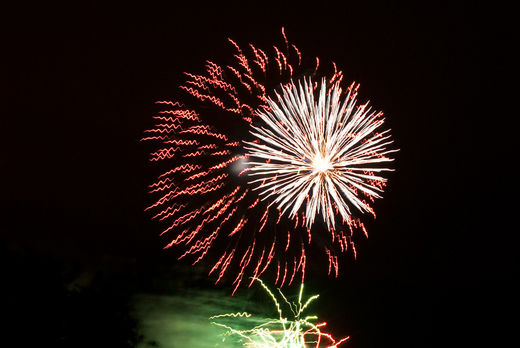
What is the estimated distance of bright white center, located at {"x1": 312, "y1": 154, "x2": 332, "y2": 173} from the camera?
26.6 feet

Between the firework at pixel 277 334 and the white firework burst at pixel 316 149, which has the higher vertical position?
the white firework burst at pixel 316 149

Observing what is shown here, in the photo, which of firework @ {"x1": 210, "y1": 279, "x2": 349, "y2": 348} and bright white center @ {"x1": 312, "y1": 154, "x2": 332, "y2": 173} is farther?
bright white center @ {"x1": 312, "y1": 154, "x2": 332, "y2": 173}

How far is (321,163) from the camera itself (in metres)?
8.10

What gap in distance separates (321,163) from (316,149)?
26 cm

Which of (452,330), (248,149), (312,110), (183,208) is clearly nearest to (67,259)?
(183,208)

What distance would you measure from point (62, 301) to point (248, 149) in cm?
393

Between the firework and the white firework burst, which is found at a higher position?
the white firework burst

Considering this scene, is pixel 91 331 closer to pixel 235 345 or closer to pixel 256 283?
pixel 235 345

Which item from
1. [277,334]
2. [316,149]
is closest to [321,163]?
[316,149]

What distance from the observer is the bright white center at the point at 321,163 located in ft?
26.6

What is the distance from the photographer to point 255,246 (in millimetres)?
10406

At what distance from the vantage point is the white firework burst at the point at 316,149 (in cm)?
806

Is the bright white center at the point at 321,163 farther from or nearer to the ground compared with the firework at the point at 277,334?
farther from the ground

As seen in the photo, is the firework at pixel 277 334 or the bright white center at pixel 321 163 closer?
the firework at pixel 277 334
